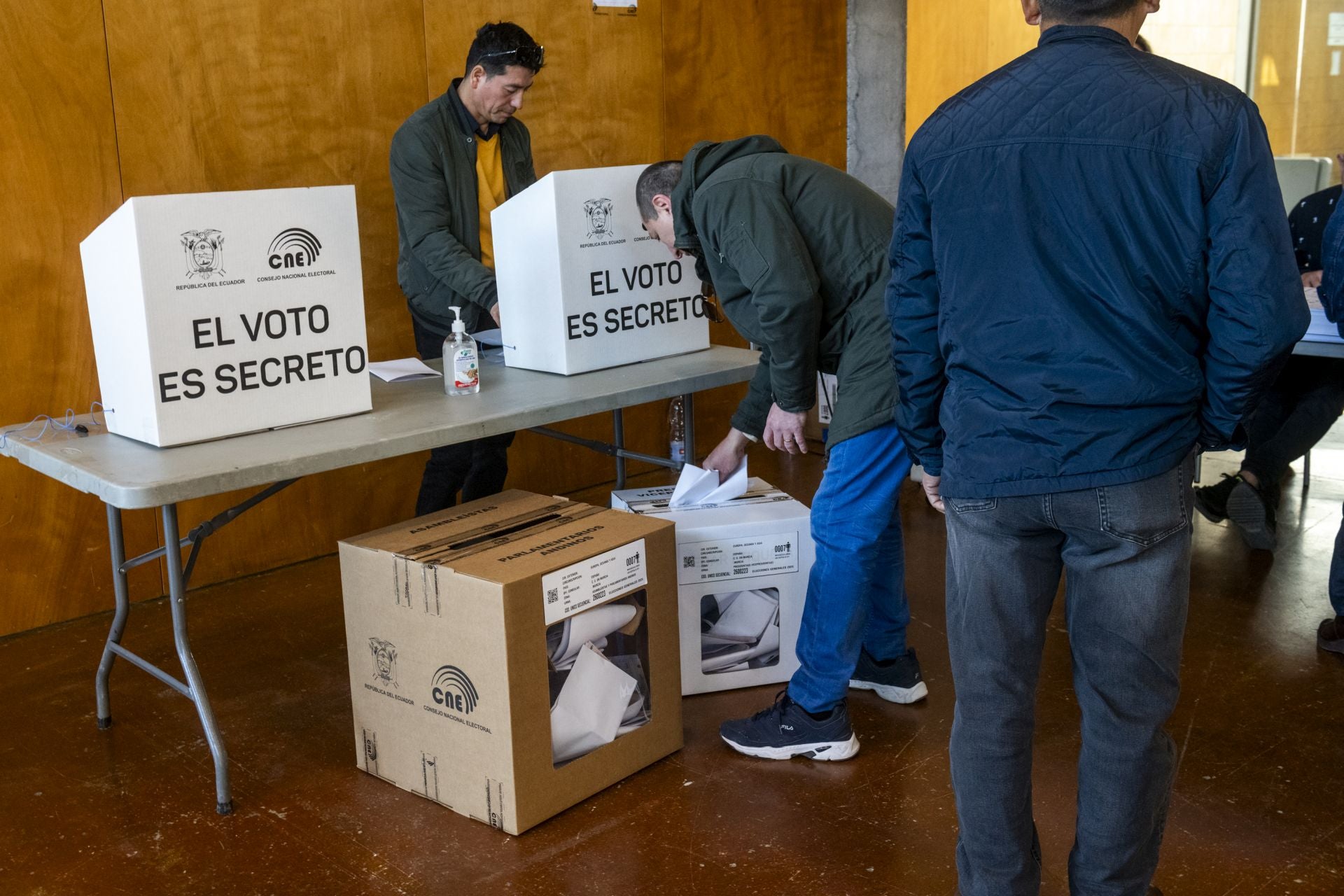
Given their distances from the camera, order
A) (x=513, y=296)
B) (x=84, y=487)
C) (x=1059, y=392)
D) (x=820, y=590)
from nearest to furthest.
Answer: (x=1059, y=392)
(x=84, y=487)
(x=820, y=590)
(x=513, y=296)

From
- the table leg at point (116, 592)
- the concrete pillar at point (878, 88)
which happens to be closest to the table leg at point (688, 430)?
the table leg at point (116, 592)

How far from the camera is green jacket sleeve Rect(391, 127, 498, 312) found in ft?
9.79

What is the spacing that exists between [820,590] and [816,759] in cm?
35

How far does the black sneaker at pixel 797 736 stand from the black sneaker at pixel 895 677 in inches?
9.8

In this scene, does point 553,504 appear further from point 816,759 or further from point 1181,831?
point 1181,831

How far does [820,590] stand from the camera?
7.49 feet

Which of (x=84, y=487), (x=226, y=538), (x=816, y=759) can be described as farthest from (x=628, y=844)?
(x=226, y=538)

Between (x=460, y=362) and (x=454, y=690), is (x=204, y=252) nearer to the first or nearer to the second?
(x=460, y=362)

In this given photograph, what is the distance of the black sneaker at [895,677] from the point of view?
2584 mm

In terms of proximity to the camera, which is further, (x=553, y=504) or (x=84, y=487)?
(x=553, y=504)

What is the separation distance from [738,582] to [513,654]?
0.69 m

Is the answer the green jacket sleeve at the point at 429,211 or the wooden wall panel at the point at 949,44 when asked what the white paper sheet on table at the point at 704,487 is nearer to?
the green jacket sleeve at the point at 429,211

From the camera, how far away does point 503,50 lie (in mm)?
2992

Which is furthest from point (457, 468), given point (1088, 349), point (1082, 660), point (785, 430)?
point (1088, 349)
